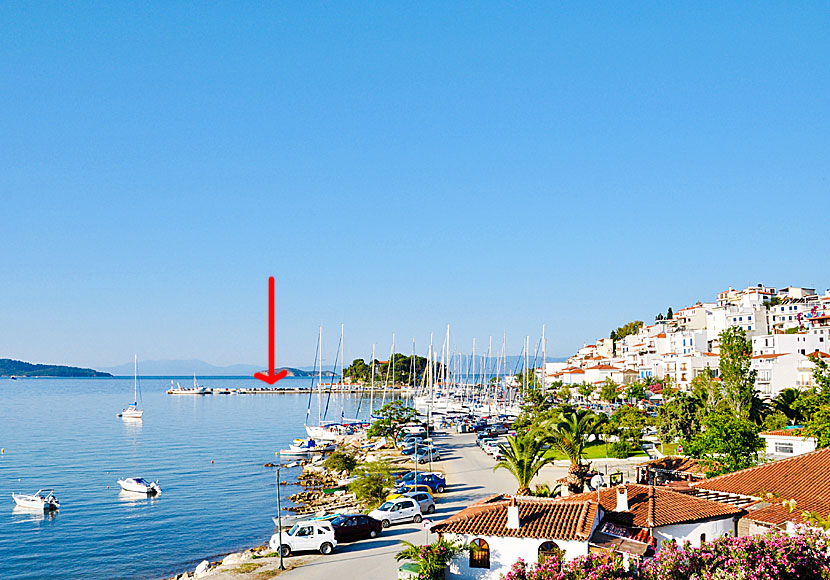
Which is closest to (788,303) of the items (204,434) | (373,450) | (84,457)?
(373,450)

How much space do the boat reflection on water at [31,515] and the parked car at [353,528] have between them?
25.6 m

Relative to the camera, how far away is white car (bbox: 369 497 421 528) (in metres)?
36.0

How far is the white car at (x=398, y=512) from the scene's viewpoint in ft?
118

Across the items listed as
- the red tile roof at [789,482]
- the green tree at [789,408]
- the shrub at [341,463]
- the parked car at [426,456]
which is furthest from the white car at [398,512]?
the green tree at [789,408]

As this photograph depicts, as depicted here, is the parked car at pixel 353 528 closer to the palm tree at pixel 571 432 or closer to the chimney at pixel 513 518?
the palm tree at pixel 571 432

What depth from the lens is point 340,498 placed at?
49938 mm

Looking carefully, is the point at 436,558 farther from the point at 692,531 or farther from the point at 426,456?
the point at 426,456

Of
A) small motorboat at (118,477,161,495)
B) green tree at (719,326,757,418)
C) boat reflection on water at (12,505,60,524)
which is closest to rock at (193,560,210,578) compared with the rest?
boat reflection on water at (12,505,60,524)

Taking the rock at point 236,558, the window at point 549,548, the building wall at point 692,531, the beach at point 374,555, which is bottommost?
the rock at point 236,558

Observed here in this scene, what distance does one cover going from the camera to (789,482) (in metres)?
27.4

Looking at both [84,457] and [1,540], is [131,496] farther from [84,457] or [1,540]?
[84,457]

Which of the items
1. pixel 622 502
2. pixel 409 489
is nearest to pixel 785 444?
pixel 622 502

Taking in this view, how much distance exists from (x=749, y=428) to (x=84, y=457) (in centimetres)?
6912

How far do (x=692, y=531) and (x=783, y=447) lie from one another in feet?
64.5
